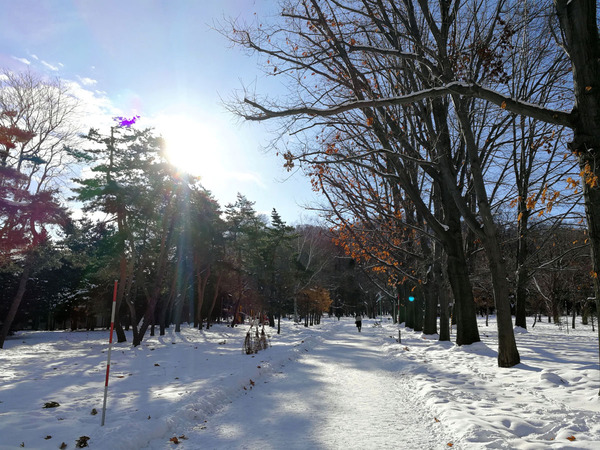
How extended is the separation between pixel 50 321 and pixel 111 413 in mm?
52677

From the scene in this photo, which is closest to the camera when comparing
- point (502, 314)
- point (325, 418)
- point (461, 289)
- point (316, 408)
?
point (325, 418)

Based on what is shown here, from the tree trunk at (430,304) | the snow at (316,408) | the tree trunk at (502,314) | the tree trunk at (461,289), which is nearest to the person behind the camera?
the snow at (316,408)

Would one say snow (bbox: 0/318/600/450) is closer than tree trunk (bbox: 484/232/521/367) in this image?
Yes

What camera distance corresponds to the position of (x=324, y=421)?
5688mm

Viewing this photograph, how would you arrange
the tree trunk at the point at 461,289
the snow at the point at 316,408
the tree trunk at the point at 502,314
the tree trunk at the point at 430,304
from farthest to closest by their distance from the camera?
the tree trunk at the point at 430,304
the tree trunk at the point at 461,289
the tree trunk at the point at 502,314
the snow at the point at 316,408

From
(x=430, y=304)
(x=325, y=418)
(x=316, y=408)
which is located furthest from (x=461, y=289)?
(x=430, y=304)

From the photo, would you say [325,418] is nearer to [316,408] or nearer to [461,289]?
[316,408]

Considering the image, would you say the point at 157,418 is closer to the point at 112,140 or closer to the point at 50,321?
the point at 112,140

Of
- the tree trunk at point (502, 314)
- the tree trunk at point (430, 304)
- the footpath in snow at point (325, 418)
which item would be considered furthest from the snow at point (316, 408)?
the tree trunk at point (430, 304)

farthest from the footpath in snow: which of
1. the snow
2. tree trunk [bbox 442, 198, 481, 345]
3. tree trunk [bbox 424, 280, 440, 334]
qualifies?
tree trunk [bbox 424, 280, 440, 334]

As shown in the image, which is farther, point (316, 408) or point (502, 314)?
point (502, 314)

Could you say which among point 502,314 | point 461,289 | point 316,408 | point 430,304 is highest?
point 461,289

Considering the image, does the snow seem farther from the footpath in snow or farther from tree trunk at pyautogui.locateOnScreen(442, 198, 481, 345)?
tree trunk at pyautogui.locateOnScreen(442, 198, 481, 345)

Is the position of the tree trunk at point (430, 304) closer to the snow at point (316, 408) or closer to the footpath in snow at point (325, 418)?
the snow at point (316, 408)
